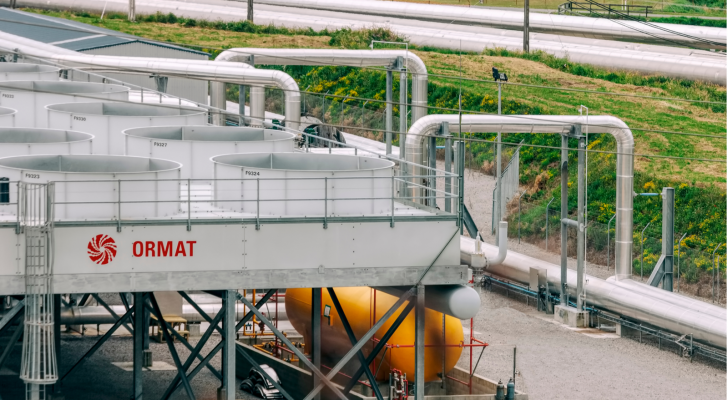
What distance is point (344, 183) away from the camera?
21312mm

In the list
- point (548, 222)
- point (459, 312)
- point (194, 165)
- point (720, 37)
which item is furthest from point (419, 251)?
point (720, 37)

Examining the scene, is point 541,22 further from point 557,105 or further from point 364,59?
point 364,59

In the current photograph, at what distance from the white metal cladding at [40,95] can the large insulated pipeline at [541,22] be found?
51.3 meters

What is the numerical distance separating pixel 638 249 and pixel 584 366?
14.7 metres

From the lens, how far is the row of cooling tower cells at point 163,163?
67.8 feet

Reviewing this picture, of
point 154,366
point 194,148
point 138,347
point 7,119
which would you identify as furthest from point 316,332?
point 7,119

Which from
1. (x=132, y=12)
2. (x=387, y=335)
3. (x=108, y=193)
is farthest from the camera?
(x=132, y=12)

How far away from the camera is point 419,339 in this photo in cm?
2122

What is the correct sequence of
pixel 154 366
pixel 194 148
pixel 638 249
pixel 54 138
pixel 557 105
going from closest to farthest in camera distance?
pixel 194 148 → pixel 54 138 → pixel 154 366 → pixel 638 249 → pixel 557 105

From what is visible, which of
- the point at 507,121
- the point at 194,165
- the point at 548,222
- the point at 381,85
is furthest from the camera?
the point at 381,85

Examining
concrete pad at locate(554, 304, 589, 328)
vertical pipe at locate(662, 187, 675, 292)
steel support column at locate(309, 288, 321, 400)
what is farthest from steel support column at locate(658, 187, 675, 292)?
steel support column at locate(309, 288, 321, 400)

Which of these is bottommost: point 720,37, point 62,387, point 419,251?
point 62,387

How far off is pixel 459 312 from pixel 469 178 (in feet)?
114

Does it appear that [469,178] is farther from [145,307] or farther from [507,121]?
[145,307]
